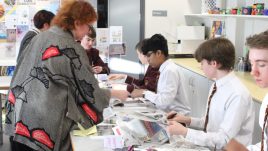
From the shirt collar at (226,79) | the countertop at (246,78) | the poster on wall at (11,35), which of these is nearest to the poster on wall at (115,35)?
the countertop at (246,78)

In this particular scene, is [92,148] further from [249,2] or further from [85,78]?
[249,2]

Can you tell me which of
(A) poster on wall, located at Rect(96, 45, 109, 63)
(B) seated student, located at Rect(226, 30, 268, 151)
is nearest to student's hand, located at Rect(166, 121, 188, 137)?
(B) seated student, located at Rect(226, 30, 268, 151)

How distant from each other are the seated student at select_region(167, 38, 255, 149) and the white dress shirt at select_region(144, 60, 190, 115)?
1.21 ft

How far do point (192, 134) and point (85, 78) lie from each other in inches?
24.6

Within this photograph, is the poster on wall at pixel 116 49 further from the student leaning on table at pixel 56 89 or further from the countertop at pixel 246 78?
the student leaning on table at pixel 56 89

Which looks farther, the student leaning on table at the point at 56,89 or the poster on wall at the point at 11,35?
the poster on wall at the point at 11,35

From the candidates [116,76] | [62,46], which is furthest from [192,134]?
[116,76]

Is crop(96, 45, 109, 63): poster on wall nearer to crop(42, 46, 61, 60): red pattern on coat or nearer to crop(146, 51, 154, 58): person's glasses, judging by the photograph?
crop(146, 51, 154, 58): person's glasses

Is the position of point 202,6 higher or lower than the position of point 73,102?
higher

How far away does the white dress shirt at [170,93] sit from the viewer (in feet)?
8.02

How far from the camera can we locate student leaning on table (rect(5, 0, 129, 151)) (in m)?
1.76

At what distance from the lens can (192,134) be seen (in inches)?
67.1

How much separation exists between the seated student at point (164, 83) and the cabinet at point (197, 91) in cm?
114

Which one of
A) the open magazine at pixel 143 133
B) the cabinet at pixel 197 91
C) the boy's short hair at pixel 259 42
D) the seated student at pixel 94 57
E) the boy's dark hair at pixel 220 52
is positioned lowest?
the cabinet at pixel 197 91
